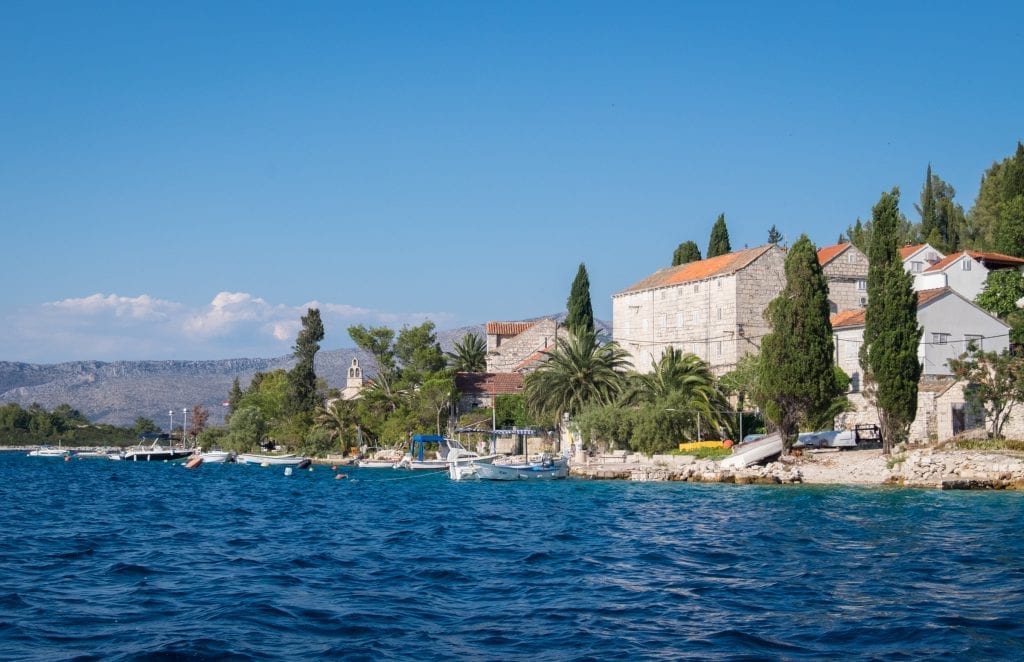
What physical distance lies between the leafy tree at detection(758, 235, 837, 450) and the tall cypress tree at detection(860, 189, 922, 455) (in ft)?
5.99

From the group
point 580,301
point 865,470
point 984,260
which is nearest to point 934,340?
point 984,260

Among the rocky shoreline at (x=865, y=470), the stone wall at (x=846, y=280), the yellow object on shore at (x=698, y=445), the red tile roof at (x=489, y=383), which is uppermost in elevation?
the stone wall at (x=846, y=280)

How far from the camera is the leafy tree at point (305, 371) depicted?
92344 millimetres

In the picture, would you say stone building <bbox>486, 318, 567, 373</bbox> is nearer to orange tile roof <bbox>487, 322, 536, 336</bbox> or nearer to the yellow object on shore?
A: orange tile roof <bbox>487, 322, 536, 336</bbox>

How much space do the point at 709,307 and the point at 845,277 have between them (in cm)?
814

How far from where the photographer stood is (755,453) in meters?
46.2

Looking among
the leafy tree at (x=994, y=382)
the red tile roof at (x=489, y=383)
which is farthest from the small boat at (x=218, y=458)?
the leafy tree at (x=994, y=382)

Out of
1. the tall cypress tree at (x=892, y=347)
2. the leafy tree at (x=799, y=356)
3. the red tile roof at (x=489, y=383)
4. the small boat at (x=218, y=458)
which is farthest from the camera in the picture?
the small boat at (x=218, y=458)

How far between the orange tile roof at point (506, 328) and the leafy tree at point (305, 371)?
16.8 meters

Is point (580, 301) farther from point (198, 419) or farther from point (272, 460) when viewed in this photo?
point (198, 419)

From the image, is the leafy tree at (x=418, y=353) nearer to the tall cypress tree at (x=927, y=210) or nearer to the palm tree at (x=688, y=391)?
the palm tree at (x=688, y=391)

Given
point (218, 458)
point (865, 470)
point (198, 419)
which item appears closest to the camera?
point (865, 470)

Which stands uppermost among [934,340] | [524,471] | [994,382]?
[934,340]

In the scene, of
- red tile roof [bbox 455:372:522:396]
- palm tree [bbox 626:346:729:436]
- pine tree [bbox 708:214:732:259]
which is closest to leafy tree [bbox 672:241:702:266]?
pine tree [bbox 708:214:732:259]
